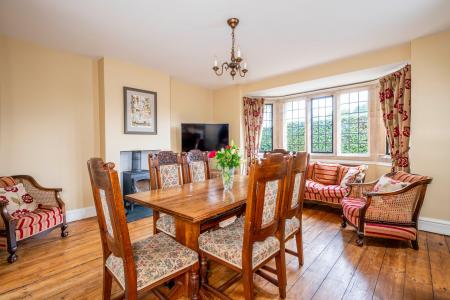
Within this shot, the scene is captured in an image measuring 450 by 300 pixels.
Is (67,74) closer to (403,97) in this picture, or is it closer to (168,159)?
(168,159)

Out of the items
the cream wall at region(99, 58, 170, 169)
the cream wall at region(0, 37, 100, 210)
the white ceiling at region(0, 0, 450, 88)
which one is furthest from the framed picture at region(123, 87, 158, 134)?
the white ceiling at region(0, 0, 450, 88)

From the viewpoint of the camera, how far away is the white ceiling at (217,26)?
2234 mm

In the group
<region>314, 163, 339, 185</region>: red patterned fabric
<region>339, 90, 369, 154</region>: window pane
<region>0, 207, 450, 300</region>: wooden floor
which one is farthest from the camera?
<region>339, 90, 369, 154</region>: window pane

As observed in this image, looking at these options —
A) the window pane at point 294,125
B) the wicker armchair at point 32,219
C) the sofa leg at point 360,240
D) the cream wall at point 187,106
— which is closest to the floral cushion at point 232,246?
the sofa leg at point 360,240

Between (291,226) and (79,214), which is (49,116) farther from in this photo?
(291,226)

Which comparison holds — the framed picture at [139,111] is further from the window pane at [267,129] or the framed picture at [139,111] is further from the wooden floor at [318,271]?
the window pane at [267,129]

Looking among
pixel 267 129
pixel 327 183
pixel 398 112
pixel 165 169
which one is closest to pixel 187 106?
pixel 267 129

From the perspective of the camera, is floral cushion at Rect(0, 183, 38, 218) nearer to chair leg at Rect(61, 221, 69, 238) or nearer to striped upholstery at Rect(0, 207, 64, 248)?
striped upholstery at Rect(0, 207, 64, 248)

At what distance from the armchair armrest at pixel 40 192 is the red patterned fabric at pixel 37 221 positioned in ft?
0.51

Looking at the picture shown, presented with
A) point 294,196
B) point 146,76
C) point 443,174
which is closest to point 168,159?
point 294,196

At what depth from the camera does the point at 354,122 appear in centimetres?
455

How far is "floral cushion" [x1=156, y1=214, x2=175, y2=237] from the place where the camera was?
6.38 feet

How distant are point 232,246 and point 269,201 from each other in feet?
1.35

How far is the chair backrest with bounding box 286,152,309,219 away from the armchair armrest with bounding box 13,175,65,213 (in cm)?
296
